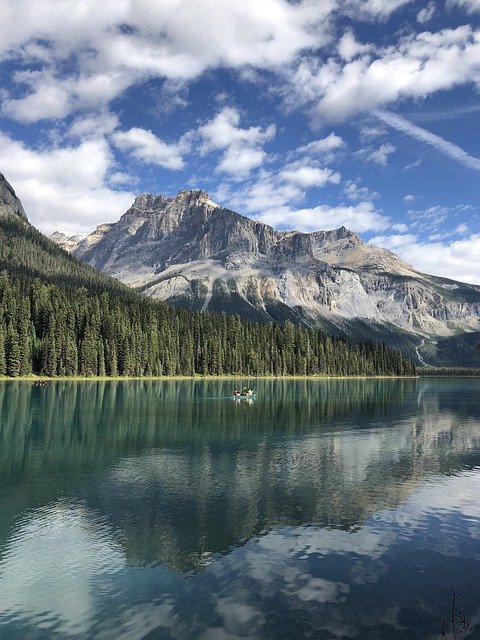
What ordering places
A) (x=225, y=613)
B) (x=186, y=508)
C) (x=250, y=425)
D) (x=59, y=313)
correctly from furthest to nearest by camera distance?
(x=59, y=313) < (x=250, y=425) < (x=186, y=508) < (x=225, y=613)

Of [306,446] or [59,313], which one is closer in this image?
[306,446]

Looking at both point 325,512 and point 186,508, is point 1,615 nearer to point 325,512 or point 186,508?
point 186,508

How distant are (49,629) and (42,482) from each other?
22466 mm

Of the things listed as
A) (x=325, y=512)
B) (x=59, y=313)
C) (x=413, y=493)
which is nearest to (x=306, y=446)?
(x=413, y=493)

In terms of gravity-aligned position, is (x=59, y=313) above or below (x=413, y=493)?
above

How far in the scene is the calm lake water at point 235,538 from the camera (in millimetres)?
20859

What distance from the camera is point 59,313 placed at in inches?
7431

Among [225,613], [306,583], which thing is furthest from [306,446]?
[225,613]

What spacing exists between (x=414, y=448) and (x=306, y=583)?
41.5 m

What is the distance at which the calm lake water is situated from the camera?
2086 centimetres

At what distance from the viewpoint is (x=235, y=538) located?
29703 mm

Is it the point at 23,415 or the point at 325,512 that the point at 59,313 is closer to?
the point at 23,415

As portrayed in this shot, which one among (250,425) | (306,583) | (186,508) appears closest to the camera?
(306,583)

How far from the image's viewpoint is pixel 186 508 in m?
34.6
